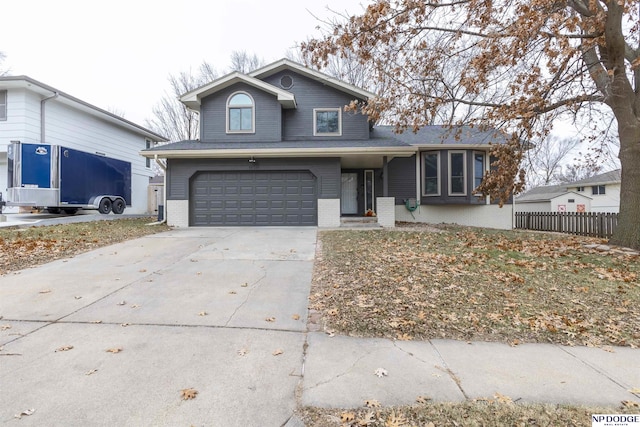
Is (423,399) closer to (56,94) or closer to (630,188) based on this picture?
(630,188)

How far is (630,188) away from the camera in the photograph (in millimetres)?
7832

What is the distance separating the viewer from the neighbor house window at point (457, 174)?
14719 millimetres

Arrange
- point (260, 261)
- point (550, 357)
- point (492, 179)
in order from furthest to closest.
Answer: point (492, 179) < point (260, 261) < point (550, 357)

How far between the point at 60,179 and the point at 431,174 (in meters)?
15.7

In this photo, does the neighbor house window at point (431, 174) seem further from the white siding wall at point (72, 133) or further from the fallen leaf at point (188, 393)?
the white siding wall at point (72, 133)

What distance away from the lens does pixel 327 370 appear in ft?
8.73

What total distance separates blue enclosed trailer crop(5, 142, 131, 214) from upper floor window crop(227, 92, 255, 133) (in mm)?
6386

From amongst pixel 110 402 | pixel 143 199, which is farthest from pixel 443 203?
pixel 143 199

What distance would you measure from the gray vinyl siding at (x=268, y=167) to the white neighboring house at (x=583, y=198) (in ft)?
68.6

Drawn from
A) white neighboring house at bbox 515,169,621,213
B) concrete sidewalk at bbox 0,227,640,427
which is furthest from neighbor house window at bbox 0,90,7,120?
white neighboring house at bbox 515,169,621,213

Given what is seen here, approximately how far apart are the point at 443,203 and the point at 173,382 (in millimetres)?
14378

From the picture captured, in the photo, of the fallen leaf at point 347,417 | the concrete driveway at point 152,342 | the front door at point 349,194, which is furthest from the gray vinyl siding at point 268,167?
the fallen leaf at point 347,417

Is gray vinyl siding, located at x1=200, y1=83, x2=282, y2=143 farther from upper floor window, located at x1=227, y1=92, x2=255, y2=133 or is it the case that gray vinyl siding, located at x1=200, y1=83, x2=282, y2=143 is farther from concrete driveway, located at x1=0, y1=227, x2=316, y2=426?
concrete driveway, located at x1=0, y1=227, x2=316, y2=426

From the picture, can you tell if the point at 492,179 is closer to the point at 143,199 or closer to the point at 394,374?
the point at 394,374
